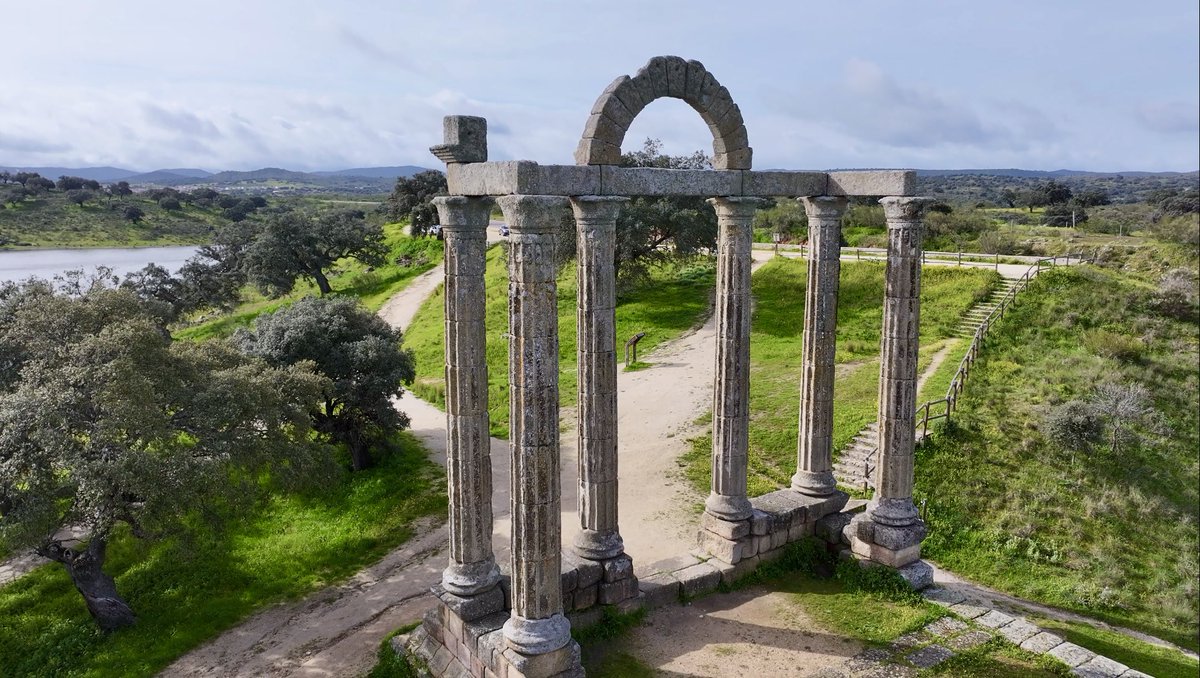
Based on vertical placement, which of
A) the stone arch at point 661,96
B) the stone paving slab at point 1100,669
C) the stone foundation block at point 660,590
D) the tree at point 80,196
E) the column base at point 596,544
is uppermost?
the tree at point 80,196

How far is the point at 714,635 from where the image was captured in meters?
11.8

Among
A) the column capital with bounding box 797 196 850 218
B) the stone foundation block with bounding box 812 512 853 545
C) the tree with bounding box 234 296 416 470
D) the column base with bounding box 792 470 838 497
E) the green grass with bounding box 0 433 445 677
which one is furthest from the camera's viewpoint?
the tree with bounding box 234 296 416 470

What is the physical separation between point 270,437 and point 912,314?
42.3 feet

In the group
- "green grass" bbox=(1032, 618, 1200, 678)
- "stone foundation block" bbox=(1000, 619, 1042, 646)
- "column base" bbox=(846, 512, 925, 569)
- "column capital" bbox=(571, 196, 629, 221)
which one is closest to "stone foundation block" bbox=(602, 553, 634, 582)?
"column base" bbox=(846, 512, 925, 569)

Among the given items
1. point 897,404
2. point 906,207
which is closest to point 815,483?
point 897,404

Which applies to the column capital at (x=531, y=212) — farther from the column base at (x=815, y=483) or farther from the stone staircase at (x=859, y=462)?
the stone staircase at (x=859, y=462)

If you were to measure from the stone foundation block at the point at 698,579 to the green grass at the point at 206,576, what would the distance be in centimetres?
796

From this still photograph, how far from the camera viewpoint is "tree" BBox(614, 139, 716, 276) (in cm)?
3566

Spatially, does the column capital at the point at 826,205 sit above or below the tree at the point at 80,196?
below

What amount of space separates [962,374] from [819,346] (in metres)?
13.2

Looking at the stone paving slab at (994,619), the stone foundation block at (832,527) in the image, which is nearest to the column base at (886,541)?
the stone foundation block at (832,527)

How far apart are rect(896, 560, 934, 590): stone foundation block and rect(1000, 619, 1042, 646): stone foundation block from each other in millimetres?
1349

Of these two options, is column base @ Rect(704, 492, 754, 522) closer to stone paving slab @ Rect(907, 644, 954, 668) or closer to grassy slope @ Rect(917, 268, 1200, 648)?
stone paving slab @ Rect(907, 644, 954, 668)

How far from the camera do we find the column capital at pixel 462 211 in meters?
9.74
